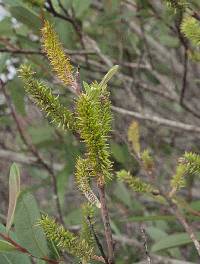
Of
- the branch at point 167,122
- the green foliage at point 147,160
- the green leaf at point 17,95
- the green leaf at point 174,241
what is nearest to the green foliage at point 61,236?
the green foliage at point 147,160

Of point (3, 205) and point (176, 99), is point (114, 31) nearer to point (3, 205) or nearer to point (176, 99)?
point (176, 99)

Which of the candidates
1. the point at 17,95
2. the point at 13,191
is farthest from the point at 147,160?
the point at 17,95

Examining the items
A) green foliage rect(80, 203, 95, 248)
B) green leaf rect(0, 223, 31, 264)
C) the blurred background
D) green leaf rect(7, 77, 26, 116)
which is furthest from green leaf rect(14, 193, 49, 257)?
green leaf rect(7, 77, 26, 116)

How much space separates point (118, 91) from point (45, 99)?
2.80m

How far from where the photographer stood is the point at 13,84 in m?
2.32

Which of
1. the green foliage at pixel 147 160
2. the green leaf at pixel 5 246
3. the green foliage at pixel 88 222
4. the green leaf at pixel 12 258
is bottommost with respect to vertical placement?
the green leaf at pixel 12 258

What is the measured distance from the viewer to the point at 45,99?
73 cm

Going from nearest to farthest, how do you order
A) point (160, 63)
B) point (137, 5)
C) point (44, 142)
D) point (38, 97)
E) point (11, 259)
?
point (38, 97) < point (11, 259) < point (137, 5) < point (44, 142) < point (160, 63)

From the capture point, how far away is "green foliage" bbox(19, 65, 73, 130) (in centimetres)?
72

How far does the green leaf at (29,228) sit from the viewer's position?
0.99 meters

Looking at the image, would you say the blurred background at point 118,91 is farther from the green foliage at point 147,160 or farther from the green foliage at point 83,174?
the green foliage at point 83,174

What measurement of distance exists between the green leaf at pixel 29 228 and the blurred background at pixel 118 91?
17.1 inches

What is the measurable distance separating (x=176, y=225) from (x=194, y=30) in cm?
176

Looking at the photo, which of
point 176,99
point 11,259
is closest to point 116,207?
point 176,99
